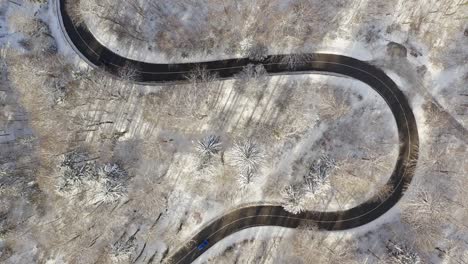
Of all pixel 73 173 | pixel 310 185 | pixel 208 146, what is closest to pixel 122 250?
pixel 73 173

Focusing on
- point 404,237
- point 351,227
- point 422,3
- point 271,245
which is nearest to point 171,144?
point 271,245

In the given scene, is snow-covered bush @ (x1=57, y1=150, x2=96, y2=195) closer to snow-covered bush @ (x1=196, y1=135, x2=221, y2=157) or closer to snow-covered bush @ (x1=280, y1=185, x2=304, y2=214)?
snow-covered bush @ (x1=196, y1=135, x2=221, y2=157)

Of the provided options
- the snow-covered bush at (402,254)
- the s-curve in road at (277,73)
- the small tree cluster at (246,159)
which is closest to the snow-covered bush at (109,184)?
the s-curve in road at (277,73)

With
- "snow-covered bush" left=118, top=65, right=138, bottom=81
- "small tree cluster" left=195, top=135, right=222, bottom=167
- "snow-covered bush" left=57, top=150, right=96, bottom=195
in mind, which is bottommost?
"snow-covered bush" left=57, top=150, right=96, bottom=195

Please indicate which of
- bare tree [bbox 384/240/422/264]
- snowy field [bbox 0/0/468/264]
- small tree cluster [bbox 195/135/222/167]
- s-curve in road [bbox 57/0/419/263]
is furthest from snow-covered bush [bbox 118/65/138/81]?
bare tree [bbox 384/240/422/264]

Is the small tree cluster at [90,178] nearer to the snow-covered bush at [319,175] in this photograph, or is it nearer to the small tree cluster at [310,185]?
the small tree cluster at [310,185]

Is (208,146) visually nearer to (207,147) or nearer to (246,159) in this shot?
(207,147)
